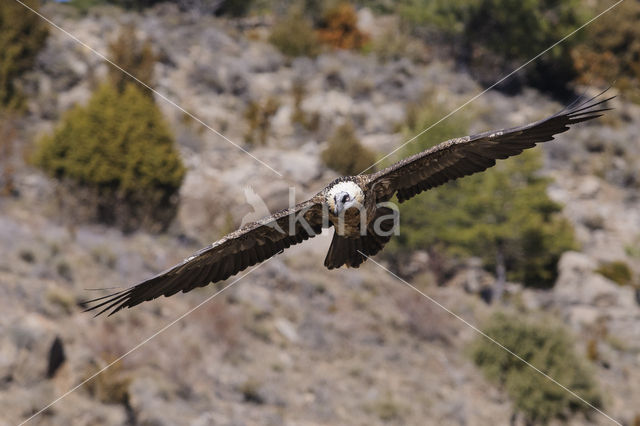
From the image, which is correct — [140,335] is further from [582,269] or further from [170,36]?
[170,36]

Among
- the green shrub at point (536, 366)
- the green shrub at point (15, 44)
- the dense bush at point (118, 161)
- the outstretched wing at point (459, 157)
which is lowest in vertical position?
the green shrub at point (536, 366)

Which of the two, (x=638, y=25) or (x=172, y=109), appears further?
(x=638, y=25)

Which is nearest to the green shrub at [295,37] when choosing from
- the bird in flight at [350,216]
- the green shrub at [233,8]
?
the green shrub at [233,8]

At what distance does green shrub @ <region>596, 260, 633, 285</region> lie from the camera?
2662 cm

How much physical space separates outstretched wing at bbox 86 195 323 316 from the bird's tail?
450 mm

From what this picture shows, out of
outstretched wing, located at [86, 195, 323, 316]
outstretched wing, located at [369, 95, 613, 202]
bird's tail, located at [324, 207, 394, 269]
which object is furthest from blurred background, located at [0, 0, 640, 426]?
outstretched wing, located at [86, 195, 323, 316]

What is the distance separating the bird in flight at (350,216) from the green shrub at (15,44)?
70.6ft

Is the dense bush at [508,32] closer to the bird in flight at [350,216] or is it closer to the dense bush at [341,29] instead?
the dense bush at [341,29]

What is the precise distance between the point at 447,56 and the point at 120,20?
17630 millimetres

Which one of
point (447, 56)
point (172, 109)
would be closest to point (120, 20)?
point (172, 109)

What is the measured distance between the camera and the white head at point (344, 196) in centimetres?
797

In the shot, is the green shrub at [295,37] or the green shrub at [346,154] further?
the green shrub at [295,37]

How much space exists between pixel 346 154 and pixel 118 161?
360 inches

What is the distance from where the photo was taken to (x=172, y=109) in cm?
3166
